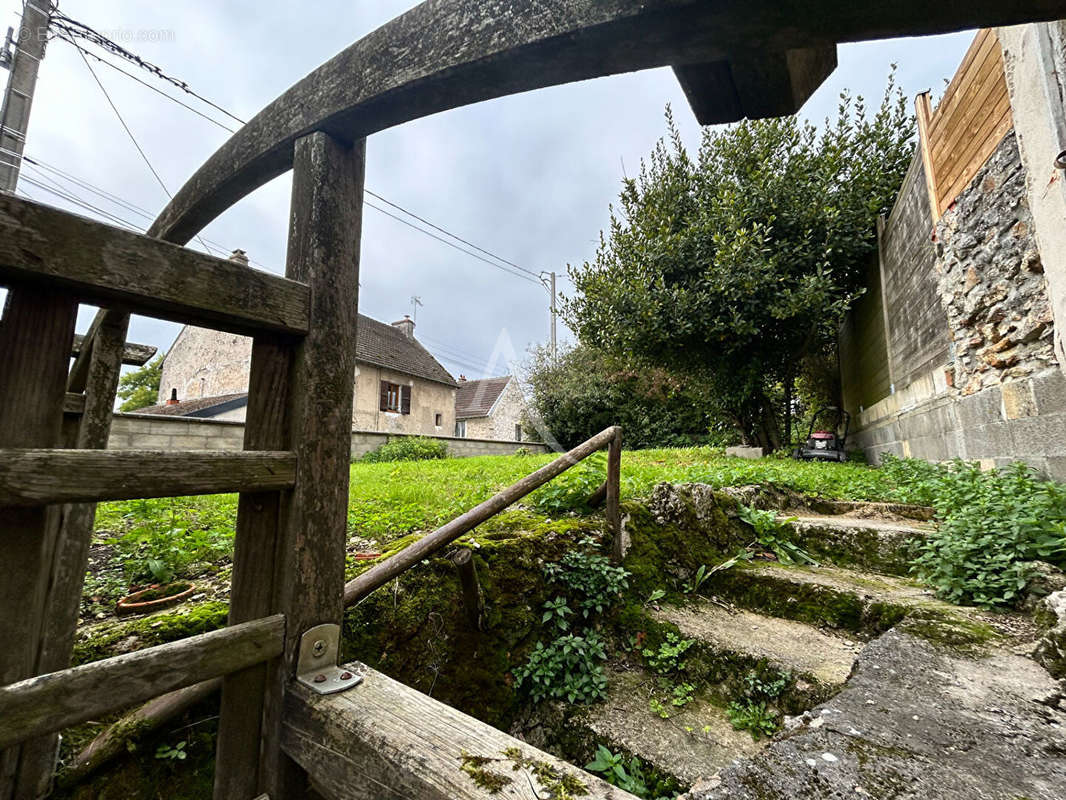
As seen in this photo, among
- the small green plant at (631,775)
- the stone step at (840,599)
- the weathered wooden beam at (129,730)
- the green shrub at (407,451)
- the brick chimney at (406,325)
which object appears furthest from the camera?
the brick chimney at (406,325)

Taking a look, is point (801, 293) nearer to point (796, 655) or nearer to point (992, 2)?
point (796, 655)

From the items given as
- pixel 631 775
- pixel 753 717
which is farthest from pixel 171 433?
pixel 753 717

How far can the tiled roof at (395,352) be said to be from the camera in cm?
1644

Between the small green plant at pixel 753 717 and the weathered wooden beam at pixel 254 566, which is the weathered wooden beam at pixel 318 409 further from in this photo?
the small green plant at pixel 753 717

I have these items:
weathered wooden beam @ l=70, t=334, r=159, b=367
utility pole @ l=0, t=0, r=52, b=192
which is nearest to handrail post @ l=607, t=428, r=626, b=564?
weathered wooden beam @ l=70, t=334, r=159, b=367

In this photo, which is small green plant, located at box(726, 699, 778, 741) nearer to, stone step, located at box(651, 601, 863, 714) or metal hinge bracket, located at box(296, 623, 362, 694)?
stone step, located at box(651, 601, 863, 714)

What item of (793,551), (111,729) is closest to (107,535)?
(111,729)

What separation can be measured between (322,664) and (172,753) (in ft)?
1.95

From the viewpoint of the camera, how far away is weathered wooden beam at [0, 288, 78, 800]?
2.43 feet

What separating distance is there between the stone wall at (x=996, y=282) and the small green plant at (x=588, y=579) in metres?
2.96

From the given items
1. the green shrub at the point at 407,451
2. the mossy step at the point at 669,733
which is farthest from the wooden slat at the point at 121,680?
the green shrub at the point at 407,451

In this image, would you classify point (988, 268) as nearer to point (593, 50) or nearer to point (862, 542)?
point (862, 542)

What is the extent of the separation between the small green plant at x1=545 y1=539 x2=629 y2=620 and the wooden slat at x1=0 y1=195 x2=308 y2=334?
181 centimetres

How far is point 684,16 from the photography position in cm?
62
